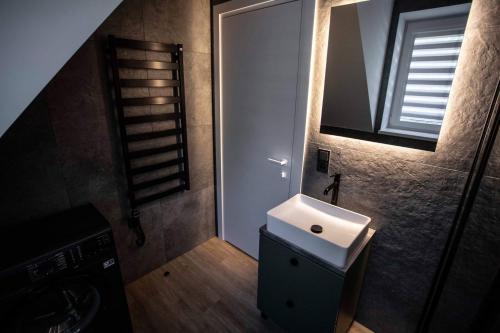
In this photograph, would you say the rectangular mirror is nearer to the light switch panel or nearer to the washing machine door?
the light switch panel

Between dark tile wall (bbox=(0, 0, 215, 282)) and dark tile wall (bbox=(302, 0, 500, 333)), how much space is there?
995mm

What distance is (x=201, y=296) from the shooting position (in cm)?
196

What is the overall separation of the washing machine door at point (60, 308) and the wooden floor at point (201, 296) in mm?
575

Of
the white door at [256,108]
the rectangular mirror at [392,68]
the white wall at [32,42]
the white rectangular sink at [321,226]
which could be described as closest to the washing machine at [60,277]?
the white wall at [32,42]

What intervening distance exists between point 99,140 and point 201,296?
1.40 m

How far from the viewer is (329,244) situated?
1.25m

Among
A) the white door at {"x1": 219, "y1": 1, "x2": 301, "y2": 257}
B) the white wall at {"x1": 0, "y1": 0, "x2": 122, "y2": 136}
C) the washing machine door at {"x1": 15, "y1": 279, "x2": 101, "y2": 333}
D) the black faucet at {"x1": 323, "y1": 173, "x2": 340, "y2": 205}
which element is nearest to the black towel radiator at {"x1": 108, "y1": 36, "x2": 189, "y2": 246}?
the white door at {"x1": 219, "y1": 1, "x2": 301, "y2": 257}

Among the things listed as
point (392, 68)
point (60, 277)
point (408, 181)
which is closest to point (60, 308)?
point (60, 277)

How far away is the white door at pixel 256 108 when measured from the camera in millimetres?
1660

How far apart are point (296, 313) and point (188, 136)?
1.55 meters

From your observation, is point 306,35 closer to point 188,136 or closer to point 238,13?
point 238,13

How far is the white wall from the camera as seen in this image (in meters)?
0.58

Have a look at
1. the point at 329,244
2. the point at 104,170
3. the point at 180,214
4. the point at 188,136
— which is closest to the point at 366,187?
the point at 329,244

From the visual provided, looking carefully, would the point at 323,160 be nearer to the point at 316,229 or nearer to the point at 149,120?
the point at 316,229
